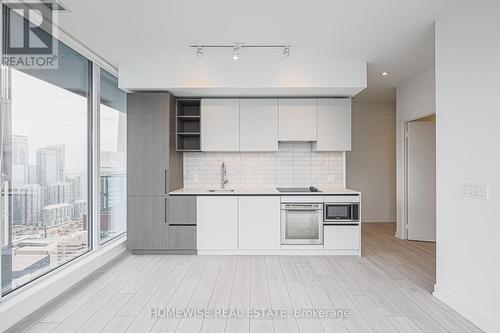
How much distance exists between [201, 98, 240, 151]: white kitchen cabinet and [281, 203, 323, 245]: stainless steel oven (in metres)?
1.24

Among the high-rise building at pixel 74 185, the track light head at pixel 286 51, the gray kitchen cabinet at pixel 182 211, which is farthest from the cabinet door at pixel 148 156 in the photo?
the track light head at pixel 286 51

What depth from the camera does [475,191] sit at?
94.2 inches

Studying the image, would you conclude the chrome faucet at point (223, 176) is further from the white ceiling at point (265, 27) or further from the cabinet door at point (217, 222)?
the white ceiling at point (265, 27)

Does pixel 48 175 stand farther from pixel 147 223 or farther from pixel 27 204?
pixel 147 223

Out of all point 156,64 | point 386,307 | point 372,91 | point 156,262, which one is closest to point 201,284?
point 156,262

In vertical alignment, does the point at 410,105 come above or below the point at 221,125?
above

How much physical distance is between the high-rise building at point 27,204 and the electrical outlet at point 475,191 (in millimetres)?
3895

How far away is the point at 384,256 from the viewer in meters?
4.14

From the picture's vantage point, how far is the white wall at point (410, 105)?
4348 millimetres

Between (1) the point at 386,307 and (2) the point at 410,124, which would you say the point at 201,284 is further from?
(2) the point at 410,124

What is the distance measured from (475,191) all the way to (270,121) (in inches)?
108

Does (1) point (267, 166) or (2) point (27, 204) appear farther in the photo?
(1) point (267, 166)

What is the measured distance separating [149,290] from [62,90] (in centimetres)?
240

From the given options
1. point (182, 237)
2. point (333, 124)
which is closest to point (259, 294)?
point (182, 237)
